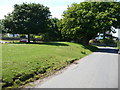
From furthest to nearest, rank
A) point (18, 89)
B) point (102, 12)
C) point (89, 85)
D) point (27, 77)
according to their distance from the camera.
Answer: point (102, 12) < point (27, 77) < point (89, 85) < point (18, 89)

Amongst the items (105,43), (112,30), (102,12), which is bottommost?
(105,43)

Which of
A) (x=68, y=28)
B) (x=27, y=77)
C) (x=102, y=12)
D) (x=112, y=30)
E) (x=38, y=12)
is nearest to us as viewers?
(x=27, y=77)

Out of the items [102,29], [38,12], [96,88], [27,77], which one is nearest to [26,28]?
[38,12]

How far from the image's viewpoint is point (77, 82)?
6191 mm

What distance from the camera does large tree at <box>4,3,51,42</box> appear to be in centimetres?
2916

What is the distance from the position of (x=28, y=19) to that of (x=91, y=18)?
1190 cm

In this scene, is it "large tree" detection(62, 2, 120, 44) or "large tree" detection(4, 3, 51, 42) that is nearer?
"large tree" detection(62, 2, 120, 44)

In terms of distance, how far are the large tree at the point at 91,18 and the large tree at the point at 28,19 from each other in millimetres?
5289

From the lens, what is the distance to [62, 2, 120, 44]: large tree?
23.2 m

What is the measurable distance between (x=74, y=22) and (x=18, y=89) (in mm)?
22050

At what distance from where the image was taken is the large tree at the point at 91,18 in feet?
76.3

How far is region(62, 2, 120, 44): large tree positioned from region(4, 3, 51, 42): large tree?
529 cm

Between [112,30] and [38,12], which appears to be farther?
[38,12]

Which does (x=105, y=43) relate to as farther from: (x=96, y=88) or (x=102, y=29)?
(x=96, y=88)
